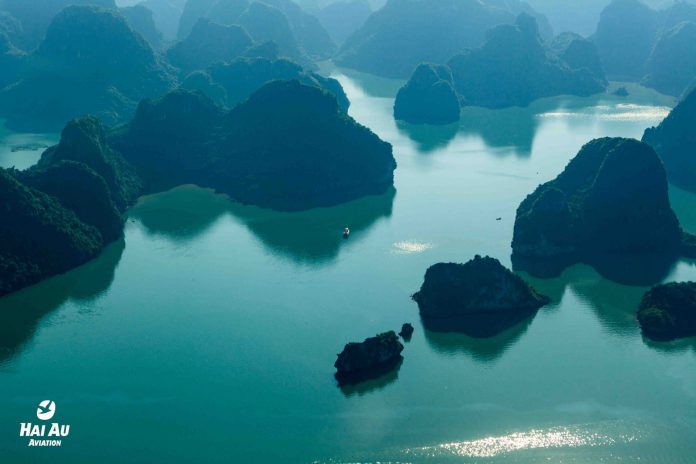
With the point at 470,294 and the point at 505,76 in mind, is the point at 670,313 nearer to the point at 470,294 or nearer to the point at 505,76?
the point at 470,294

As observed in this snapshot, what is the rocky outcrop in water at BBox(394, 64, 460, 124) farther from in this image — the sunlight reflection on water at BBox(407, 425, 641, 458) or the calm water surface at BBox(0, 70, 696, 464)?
the sunlight reflection on water at BBox(407, 425, 641, 458)

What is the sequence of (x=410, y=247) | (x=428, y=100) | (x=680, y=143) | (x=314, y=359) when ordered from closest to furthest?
(x=314, y=359)
(x=410, y=247)
(x=680, y=143)
(x=428, y=100)

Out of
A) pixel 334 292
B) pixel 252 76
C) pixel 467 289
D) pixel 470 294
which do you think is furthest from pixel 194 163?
pixel 470 294

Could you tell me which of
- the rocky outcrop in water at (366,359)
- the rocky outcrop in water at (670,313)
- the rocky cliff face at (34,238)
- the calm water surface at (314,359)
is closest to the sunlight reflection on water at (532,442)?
the calm water surface at (314,359)

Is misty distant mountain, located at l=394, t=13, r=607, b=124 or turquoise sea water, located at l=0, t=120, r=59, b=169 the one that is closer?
turquoise sea water, located at l=0, t=120, r=59, b=169

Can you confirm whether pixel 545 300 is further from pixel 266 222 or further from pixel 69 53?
pixel 69 53

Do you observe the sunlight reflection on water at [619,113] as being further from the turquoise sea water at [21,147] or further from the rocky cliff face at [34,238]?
the rocky cliff face at [34,238]
